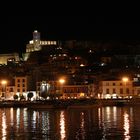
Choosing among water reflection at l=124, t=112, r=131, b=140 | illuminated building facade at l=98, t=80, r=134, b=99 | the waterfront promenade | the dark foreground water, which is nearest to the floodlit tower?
illuminated building facade at l=98, t=80, r=134, b=99

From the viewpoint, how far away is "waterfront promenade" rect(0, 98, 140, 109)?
53.2m

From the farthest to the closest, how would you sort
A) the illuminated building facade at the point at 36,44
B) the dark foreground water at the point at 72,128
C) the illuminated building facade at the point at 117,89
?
the illuminated building facade at the point at 36,44 → the illuminated building facade at the point at 117,89 → the dark foreground water at the point at 72,128

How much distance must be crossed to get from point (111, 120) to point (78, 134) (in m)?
8.58

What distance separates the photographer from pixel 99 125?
116 feet

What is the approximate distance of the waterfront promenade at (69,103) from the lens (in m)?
53.2

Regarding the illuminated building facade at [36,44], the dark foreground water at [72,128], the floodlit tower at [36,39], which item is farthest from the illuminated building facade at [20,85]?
the floodlit tower at [36,39]

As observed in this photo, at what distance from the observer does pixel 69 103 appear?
175 ft

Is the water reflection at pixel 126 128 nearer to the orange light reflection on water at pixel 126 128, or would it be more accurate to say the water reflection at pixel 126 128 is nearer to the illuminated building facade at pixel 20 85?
the orange light reflection on water at pixel 126 128

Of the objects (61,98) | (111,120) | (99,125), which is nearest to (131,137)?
(99,125)

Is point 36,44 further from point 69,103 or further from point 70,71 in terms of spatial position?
point 69,103

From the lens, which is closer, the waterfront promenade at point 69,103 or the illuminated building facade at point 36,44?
the waterfront promenade at point 69,103

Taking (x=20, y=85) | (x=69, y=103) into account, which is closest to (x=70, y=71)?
(x=20, y=85)

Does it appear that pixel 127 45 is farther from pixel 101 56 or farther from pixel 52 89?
pixel 52 89

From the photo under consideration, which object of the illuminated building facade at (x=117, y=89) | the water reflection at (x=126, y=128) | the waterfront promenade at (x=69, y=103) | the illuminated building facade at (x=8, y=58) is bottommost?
the water reflection at (x=126, y=128)
